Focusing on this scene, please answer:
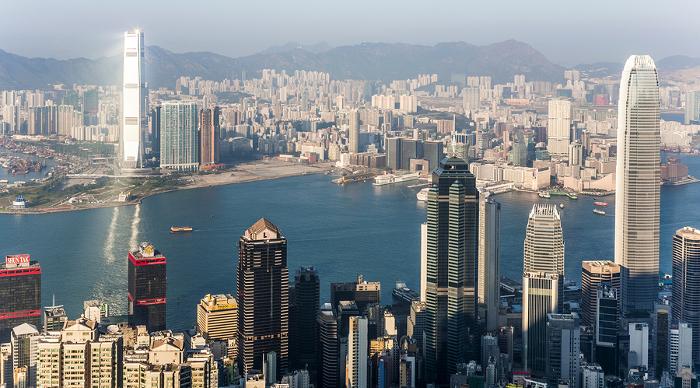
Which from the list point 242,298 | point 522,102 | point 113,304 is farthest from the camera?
point 522,102

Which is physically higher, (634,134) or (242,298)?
(634,134)

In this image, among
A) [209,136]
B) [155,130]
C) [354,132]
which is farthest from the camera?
[354,132]

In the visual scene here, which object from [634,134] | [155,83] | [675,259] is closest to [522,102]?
[155,83]

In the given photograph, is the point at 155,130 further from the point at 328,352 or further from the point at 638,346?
the point at 638,346

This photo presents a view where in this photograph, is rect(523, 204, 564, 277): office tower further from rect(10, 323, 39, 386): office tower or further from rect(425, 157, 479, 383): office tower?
rect(10, 323, 39, 386): office tower

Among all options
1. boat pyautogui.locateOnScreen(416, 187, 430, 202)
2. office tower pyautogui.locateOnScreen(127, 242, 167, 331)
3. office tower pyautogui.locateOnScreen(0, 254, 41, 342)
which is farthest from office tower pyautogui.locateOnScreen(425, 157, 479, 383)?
boat pyautogui.locateOnScreen(416, 187, 430, 202)

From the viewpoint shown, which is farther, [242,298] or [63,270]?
[63,270]

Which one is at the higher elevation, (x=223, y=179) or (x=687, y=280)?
(x=223, y=179)

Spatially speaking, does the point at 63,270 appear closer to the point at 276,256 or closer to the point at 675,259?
the point at 276,256

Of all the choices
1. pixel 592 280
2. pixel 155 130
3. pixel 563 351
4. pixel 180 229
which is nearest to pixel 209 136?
pixel 155 130
